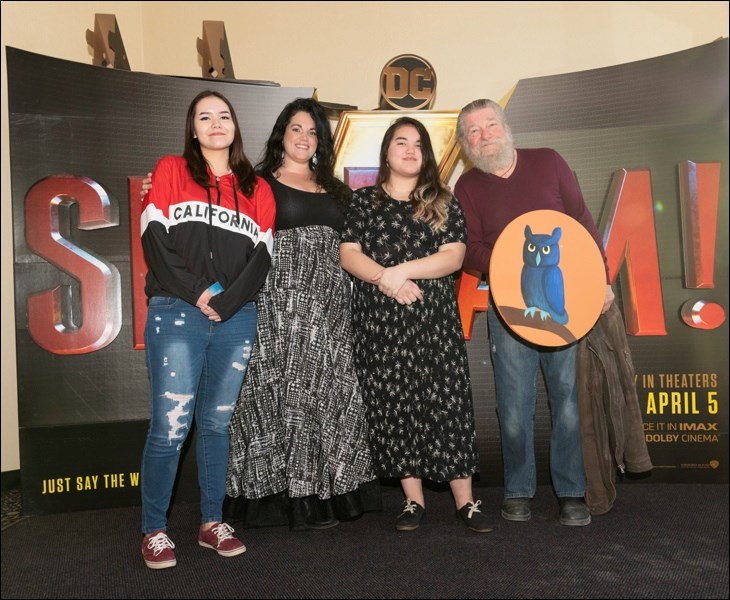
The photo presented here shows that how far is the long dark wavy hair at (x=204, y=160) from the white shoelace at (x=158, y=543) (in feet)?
3.85

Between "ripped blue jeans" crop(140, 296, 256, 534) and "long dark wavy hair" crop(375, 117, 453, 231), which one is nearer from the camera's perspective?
"ripped blue jeans" crop(140, 296, 256, 534)

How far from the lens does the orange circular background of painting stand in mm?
2584

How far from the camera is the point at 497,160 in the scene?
2768mm

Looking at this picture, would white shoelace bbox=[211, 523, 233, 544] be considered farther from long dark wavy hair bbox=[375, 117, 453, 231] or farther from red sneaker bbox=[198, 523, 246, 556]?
long dark wavy hair bbox=[375, 117, 453, 231]

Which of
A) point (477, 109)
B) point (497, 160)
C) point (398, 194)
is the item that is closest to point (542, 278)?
point (497, 160)

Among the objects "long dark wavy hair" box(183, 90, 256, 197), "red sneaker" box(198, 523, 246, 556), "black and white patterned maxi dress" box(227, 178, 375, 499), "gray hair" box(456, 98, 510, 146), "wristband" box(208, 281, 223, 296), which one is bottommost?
"red sneaker" box(198, 523, 246, 556)

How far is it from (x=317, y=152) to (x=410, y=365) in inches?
36.8

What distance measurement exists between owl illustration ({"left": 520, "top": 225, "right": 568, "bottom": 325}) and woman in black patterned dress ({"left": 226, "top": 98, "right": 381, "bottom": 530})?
0.71 metres

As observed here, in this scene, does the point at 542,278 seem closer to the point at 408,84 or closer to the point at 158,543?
the point at 408,84

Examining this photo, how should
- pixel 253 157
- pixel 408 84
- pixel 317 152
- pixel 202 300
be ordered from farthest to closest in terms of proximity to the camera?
pixel 408 84 < pixel 253 157 < pixel 317 152 < pixel 202 300

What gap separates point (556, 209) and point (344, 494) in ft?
4.61

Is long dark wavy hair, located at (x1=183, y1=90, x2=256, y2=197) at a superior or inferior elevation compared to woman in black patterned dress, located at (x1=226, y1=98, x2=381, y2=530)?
superior

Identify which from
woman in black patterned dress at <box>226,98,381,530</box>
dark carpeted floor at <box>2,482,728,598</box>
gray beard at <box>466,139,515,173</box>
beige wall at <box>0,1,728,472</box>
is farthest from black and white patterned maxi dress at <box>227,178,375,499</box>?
beige wall at <box>0,1,728,472</box>

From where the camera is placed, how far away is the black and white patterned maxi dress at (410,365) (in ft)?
8.43
